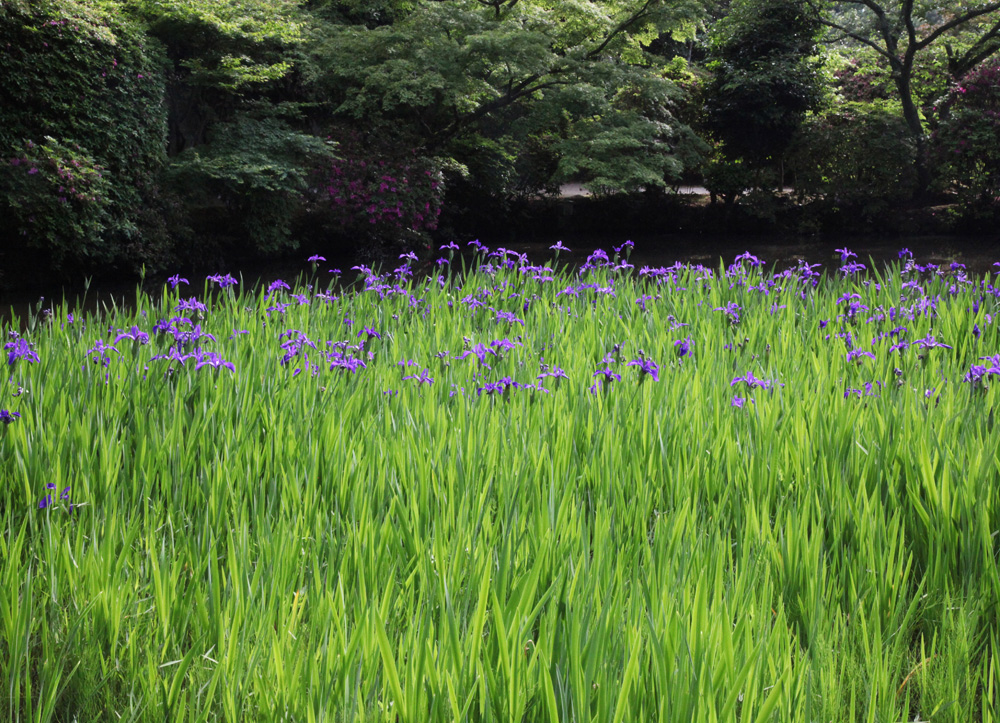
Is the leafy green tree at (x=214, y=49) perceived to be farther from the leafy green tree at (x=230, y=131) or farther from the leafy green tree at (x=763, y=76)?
the leafy green tree at (x=763, y=76)

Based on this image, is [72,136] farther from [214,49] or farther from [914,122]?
[914,122]

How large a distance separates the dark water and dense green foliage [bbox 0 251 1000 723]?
6.52m

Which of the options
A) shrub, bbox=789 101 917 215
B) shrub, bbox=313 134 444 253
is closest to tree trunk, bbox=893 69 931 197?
shrub, bbox=789 101 917 215

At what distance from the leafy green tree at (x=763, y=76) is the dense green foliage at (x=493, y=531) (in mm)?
11627

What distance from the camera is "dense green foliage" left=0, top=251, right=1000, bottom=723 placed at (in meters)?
1.25

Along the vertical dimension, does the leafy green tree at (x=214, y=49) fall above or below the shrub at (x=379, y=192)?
above

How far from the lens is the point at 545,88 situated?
11.9 meters

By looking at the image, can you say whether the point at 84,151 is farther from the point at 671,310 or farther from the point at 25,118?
the point at 671,310

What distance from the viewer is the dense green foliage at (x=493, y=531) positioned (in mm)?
1249

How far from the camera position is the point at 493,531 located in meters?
1.72

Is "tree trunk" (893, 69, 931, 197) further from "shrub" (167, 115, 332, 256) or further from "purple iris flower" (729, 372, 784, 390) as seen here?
"purple iris flower" (729, 372, 784, 390)

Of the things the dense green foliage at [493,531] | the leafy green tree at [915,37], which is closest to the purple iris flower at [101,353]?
the dense green foliage at [493,531]

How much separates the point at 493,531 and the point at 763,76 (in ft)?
45.1

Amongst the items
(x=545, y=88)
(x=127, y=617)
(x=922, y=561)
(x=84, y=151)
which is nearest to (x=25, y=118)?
(x=84, y=151)
